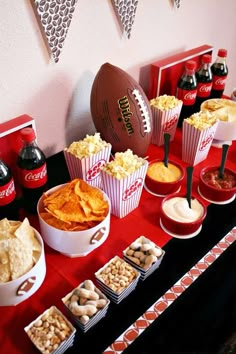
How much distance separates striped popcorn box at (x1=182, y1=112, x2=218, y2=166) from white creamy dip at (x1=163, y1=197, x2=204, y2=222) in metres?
0.22

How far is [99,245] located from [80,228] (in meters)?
0.08

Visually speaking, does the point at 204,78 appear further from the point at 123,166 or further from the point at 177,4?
the point at 123,166

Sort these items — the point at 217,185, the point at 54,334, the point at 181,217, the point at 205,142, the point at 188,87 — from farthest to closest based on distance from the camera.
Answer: the point at 188,87 → the point at 205,142 → the point at 217,185 → the point at 181,217 → the point at 54,334

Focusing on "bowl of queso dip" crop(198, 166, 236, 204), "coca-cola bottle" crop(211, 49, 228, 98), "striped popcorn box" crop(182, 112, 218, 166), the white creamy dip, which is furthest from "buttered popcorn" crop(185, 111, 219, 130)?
"coca-cola bottle" crop(211, 49, 228, 98)

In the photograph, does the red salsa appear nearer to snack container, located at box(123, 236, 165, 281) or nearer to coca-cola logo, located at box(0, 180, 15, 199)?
snack container, located at box(123, 236, 165, 281)

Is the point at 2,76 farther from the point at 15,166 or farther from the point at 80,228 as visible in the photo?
the point at 80,228

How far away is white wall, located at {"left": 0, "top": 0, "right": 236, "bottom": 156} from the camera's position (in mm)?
875

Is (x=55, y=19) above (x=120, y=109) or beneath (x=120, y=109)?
above

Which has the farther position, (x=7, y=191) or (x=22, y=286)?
(x=7, y=191)

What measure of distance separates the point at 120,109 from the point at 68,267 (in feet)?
1.47

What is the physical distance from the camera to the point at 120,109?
3.16 ft

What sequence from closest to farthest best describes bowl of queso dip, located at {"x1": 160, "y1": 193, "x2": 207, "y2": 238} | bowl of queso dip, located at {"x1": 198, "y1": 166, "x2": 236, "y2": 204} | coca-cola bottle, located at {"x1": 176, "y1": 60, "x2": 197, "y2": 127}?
bowl of queso dip, located at {"x1": 160, "y1": 193, "x2": 207, "y2": 238}, bowl of queso dip, located at {"x1": 198, "y1": 166, "x2": 236, "y2": 204}, coca-cola bottle, located at {"x1": 176, "y1": 60, "x2": 197, "y2": 127}

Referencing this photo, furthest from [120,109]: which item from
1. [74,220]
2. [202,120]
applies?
[74,220]

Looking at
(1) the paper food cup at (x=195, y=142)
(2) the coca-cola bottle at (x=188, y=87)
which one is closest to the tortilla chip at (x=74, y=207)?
(1) the paper food cup at (x=195, y=142)
